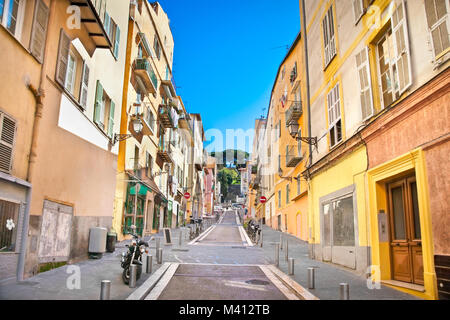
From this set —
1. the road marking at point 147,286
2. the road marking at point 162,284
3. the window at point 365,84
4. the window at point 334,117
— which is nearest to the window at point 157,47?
the window at point 334,117

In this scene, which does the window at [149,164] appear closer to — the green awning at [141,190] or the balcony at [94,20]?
the green awning at [141,190]

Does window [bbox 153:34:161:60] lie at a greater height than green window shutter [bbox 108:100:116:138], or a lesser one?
greater

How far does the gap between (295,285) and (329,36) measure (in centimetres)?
949

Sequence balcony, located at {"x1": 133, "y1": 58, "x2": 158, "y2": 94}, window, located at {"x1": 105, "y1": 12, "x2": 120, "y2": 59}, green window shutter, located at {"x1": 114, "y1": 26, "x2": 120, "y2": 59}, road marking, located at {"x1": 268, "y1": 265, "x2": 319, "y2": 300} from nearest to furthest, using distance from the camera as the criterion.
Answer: road marking, located at {"x1": 268, "y1": 265, "x2": 319, "y2": 300}
window, located at {"x1": 105, "y1": 12, "x2": 120, "y2": 59}
green window shutter, located at {"x1": 114, "y1": 26, "x2": 120, "y2": 59}
balcony, located at {"x1": 133, "y1": 58, "x2": 158, "y2": 94}

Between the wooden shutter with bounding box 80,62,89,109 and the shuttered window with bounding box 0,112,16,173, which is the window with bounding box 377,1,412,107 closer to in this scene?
the shuttered window with bounding box 0,112,16,173

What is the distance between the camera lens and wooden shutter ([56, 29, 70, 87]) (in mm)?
9883

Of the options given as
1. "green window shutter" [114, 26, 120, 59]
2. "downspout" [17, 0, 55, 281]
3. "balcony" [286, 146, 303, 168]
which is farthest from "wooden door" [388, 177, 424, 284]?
"balcony" [286, 146, 303, 168]

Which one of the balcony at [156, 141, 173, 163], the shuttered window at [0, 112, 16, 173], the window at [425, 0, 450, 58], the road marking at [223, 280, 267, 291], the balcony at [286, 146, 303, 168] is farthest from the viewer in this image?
the balcony at [156, 141, 173, 163]

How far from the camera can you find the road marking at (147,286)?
6844mm

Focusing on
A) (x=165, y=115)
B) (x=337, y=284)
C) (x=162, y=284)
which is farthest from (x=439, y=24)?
(x=165, y=115)

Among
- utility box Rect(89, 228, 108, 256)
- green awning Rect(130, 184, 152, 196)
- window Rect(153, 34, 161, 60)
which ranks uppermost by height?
window Rect(153, 34, 161, 60)

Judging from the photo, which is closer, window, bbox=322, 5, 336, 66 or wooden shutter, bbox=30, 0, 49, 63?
wooden shutter, bbox=30, 0, 49, 63

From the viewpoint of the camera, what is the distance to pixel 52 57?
9.55 meters

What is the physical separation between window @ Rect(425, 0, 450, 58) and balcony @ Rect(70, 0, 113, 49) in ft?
27.6
